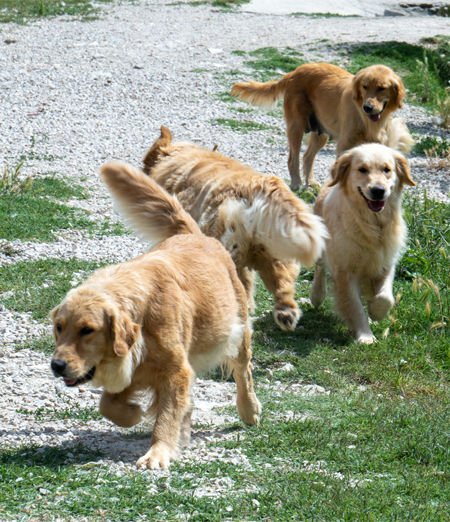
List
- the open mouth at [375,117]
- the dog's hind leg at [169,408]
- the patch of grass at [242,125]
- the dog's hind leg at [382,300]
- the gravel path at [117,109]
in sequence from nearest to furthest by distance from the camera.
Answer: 1. the dog's hind leg at [169,408]
2. the gravel path at [117,109]
3. the dog's hind leg at [382,300]
4. the open mouth at [375,117]
5. the patch of grass at [242,125]

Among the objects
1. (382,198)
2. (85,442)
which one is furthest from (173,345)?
(382,198)

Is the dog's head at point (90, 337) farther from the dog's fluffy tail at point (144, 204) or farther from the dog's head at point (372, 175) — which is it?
the dog's head at point (372, 175)

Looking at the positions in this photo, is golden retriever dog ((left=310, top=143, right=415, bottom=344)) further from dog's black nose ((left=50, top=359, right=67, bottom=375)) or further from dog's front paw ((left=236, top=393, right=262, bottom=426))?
dog's black nose ((left=50, top=359, right=67, bottom=375))

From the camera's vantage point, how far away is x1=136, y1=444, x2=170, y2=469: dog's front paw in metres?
3.40

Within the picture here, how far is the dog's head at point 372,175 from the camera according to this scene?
5.81 m

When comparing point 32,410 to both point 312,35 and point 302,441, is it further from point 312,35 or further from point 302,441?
point 312,35

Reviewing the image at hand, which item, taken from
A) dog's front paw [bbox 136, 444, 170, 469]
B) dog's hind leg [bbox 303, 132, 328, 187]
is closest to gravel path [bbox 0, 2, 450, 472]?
dog's front paw [bbox 136, 444, 170, 469]

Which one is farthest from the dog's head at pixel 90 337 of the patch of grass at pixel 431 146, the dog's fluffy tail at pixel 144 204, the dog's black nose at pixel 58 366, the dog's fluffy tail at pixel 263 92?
the patch of grass at pixel 431 146

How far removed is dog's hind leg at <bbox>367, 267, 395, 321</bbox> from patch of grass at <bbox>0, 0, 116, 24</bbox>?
1548 cm

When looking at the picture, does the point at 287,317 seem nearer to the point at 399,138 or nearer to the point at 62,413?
the point at 62,413

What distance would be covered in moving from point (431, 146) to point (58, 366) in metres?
10.1

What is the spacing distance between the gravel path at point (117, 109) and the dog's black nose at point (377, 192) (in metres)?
2.12

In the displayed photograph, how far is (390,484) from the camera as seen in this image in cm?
338

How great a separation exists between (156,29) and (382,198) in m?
14.6
